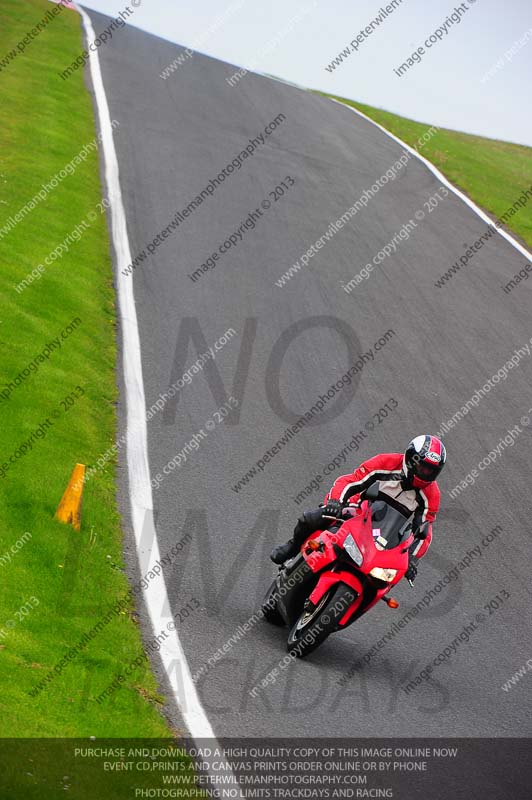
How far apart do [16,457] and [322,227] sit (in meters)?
11.3

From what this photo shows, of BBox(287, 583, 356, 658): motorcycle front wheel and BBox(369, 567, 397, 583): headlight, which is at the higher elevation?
BBox(369, 567, 397, 583): headlight

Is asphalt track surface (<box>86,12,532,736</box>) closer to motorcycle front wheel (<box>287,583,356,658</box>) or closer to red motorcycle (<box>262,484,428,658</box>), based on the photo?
motorcycle front wheel (<box>287,583,356,658</box>)

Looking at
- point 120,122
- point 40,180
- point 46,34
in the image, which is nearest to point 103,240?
point 40,180

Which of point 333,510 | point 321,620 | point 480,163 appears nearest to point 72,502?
point 333,510

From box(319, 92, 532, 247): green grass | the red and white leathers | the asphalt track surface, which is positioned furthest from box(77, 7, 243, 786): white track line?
box(319, 92, 532, 247): green grass

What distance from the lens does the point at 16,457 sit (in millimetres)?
9984

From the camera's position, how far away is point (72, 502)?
364 inches

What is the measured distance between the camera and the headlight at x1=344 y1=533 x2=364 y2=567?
8211 millimetres

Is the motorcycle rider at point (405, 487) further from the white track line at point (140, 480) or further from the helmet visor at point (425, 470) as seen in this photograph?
the white track line at point (140, 480)

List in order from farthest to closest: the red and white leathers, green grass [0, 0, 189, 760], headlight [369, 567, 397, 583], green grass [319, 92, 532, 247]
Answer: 1. green grass [319, 92, 532, 247]
2. the red and white leathers
3. headlight [369, 567, 397, 583]
4. green grass [0, 0, 189, 760]

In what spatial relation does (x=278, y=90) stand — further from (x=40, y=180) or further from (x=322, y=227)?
(x=40, y=180)

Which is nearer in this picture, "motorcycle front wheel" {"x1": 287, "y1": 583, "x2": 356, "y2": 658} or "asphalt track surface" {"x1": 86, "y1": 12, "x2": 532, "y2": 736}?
"motorcycle front wheel" {"x1": 287, "y1": 583, "x2": 356, "y2": 658}

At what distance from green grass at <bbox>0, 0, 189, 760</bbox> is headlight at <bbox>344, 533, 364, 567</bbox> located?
1.71 metres

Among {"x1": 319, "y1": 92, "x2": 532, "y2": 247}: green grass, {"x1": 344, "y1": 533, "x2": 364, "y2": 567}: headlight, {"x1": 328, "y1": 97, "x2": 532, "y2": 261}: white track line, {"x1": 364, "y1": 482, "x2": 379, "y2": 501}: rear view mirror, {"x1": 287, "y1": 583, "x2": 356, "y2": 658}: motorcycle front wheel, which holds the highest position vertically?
{"x1": 319, "y1": 92, "x2": 532, "y2": 247}: green grass
